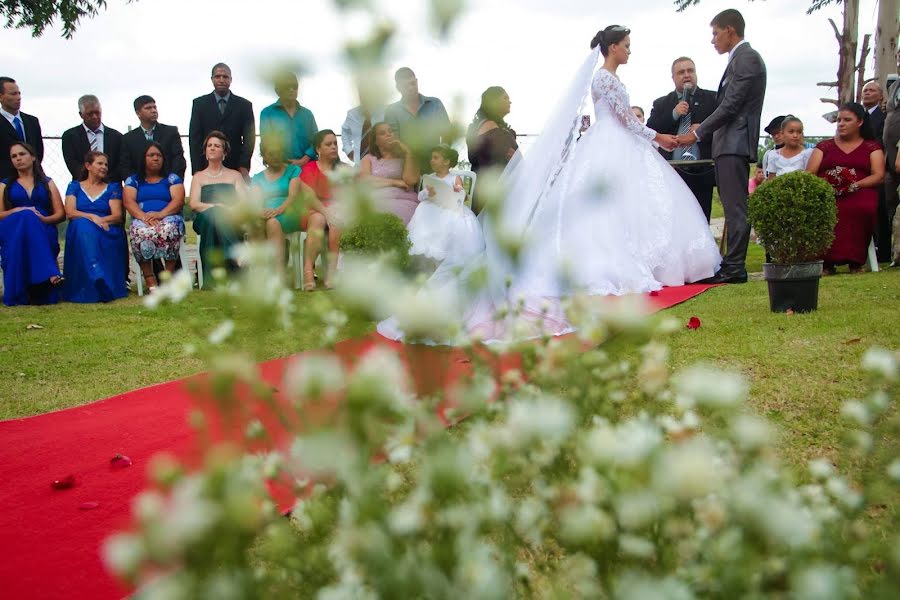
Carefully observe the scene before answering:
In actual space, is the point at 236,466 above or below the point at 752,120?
below

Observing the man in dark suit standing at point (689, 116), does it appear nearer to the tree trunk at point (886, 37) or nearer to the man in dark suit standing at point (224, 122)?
the man in dark suit standing at point (224, 122)

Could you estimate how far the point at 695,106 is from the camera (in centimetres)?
923

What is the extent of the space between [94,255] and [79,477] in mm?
6411

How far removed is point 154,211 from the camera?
9.39 meters

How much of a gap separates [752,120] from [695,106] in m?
1.65

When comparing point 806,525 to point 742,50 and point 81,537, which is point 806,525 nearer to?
point 81,537

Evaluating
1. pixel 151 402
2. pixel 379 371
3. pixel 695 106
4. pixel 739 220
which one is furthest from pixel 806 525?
pixel 695 106

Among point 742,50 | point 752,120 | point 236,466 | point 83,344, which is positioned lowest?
point 83,344

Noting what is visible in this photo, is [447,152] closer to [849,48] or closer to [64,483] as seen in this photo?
[64,483]

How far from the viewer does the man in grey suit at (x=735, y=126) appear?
755 centimetres

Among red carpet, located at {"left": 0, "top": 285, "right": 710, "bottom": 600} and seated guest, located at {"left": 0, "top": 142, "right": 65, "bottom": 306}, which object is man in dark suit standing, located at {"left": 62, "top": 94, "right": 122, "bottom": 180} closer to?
seated guest, located at {"left": 0, "top": 142, "right": 65, "bottom": 306}

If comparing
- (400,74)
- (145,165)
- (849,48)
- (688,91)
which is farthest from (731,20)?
(849,48)

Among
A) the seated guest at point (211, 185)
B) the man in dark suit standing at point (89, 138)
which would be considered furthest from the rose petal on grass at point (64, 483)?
the man in dark suit standing at point (89, 138)

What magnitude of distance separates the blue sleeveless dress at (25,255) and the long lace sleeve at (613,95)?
601 cm
